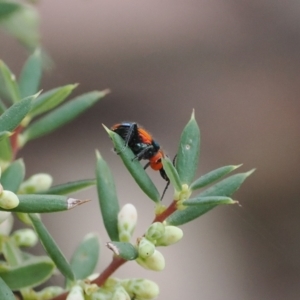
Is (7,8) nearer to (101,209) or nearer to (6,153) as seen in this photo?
(6,153)

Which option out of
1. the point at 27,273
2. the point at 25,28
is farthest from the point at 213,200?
the point at 25,28

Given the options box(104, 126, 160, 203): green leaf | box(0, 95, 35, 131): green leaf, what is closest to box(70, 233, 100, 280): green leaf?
box(104, 126, 160, 203): green leaf

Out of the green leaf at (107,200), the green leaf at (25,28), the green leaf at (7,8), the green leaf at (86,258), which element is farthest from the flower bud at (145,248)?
the green leaf at (25,28)

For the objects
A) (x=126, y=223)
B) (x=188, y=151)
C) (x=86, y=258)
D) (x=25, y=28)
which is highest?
(x=25, y=28)

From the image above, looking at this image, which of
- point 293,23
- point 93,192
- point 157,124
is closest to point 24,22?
point 93,192

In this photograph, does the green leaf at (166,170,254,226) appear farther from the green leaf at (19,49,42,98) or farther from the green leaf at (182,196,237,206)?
the green leaf at (19,49,42,98)

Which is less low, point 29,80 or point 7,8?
point 7,8

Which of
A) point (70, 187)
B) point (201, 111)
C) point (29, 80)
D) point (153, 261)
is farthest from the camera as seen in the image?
point (201, 111)
